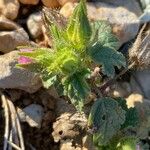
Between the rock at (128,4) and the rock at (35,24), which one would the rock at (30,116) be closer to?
the rock at (35,24)

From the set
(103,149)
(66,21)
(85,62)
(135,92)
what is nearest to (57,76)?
(85,62)

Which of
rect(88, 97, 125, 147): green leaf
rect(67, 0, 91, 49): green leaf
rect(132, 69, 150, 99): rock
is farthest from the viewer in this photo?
rect(132, 69, 150, 99): rock

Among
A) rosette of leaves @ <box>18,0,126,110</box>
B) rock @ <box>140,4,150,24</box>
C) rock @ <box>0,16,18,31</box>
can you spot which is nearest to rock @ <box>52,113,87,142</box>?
rosette of leaves @ <box>18,0,126,110</box>

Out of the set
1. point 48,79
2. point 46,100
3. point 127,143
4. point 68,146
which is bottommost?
point 68,146

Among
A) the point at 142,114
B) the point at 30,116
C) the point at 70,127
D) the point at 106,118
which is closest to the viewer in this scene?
the point at 106,118

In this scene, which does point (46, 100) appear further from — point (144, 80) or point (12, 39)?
point (144, 80)

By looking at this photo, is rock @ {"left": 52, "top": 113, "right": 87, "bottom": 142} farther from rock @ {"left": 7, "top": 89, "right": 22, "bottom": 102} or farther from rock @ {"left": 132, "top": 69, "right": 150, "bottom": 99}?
rock @ {"left": 132, "top": 69, "right": 150, "bottom": 99}

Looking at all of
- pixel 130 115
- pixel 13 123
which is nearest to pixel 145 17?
pixel 130 115
